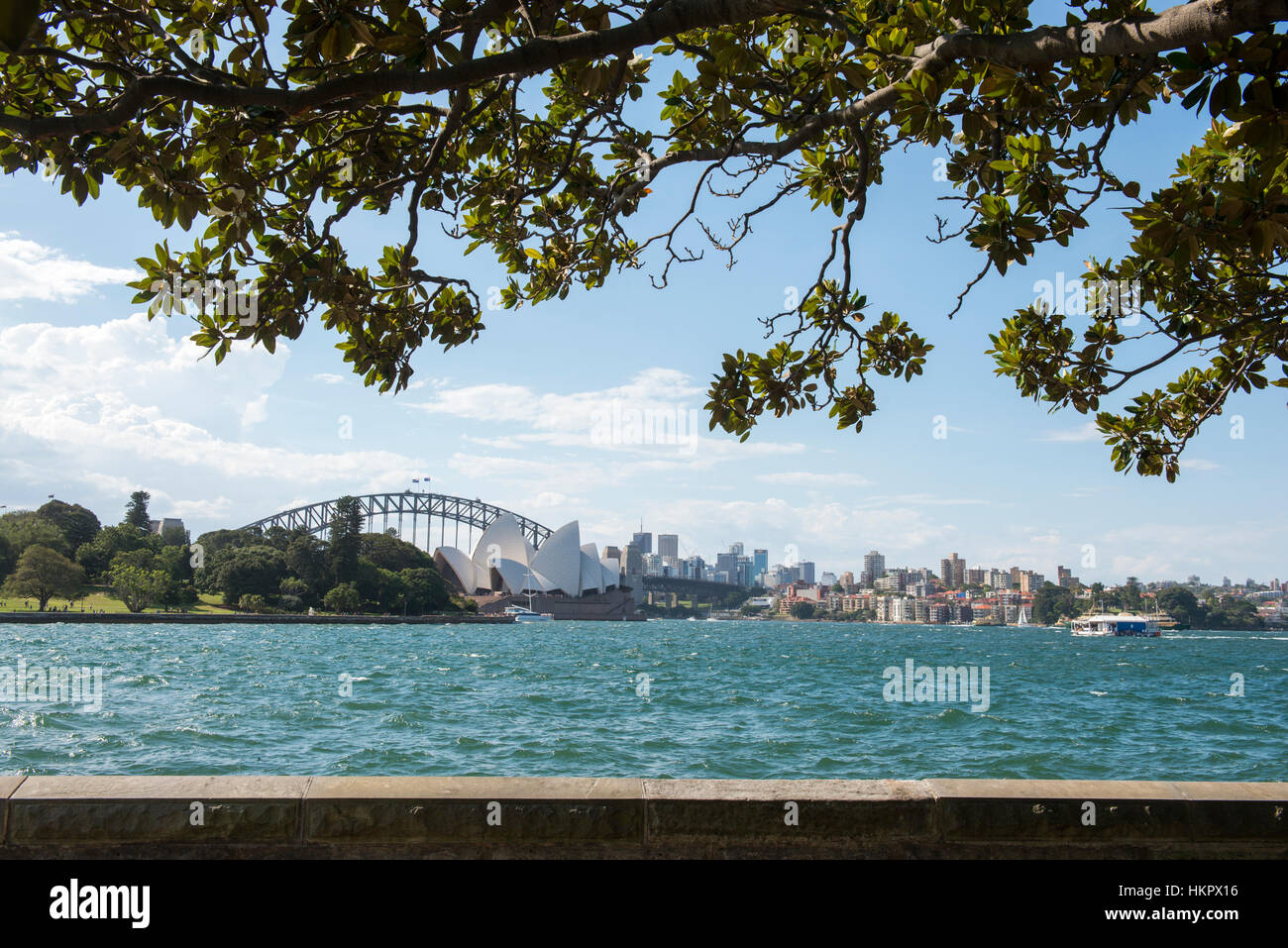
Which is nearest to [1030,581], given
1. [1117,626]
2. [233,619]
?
[1117,626]

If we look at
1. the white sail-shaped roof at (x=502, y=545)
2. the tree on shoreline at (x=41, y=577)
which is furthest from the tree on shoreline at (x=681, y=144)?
Result: the white sail-shaped roof at (x=502, y=545)

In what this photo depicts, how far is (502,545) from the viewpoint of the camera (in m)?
98.1

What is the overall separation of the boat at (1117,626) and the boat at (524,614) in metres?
56.4

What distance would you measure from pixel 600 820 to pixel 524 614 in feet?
307

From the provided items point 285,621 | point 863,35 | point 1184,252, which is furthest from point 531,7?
point 285,621

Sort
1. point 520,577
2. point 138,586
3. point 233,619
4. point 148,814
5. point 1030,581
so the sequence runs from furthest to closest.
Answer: point 1030,581 < point 520,577 < point 233,619 < point 138,586 < point 148,814

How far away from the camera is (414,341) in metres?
4.63

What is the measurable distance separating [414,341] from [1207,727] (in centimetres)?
2083

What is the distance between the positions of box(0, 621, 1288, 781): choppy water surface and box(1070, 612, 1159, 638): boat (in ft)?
213

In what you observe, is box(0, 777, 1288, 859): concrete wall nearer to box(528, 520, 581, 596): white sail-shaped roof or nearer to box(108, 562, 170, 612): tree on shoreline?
box(108, 562, 170, 612): tree on shoreline

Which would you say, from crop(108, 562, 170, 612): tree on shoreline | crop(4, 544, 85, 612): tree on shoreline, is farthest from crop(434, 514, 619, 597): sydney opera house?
crop(4, 544, 85, 612): tree on shoreline

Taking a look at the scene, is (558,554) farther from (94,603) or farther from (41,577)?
(41,577)

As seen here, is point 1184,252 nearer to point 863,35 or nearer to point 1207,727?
point 863,35

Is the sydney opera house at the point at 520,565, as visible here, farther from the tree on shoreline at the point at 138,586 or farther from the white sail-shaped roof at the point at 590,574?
the tree on shoreline at the point at 138,586
